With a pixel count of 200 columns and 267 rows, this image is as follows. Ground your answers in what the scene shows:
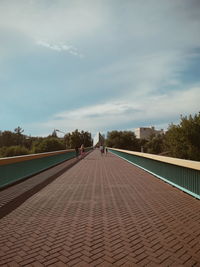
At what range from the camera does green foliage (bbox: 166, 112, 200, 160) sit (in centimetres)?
4489

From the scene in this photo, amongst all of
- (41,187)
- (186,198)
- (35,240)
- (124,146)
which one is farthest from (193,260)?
(124,146)

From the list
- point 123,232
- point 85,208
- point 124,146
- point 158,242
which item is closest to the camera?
point 158,242

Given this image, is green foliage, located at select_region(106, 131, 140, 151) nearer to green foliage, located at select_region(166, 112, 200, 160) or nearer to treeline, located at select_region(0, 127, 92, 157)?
treeline, located at select_region(0, 127, 92, 157)

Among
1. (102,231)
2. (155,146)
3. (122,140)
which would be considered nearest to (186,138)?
(102,231)

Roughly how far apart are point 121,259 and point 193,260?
0.98 metres

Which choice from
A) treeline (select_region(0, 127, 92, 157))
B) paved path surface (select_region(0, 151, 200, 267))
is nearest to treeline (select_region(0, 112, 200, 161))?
treeline (select_region(0, 127, 92, 157))

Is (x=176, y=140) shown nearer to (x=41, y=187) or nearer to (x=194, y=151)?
(x=194, y=151)

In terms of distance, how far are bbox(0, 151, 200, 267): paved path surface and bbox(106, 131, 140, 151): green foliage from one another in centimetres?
12315

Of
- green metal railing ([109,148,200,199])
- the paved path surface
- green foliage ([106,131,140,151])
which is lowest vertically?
the paved path surface

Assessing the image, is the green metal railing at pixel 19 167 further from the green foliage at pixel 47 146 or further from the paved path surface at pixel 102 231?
the green foliage at pixel 47 146

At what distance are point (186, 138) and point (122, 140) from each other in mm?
85739

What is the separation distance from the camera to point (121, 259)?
336cm

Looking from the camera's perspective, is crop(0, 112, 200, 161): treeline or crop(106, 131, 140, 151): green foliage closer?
crop(0, 112, 200, 161): treeline

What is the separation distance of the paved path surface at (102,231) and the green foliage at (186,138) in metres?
40.2
